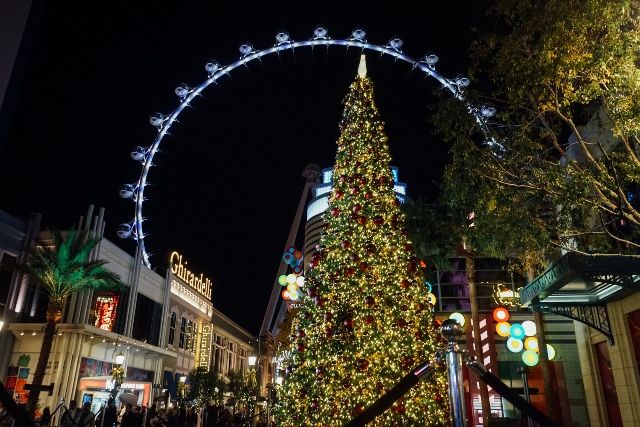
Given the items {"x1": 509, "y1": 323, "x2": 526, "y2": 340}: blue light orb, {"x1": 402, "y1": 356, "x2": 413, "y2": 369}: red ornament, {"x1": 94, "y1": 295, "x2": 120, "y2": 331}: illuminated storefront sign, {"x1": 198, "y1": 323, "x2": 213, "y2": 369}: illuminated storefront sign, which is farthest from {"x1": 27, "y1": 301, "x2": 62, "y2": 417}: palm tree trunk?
{"x1": 198, "y1": 323, "x2": 213, "y2": 369}: illuminated storefront sign

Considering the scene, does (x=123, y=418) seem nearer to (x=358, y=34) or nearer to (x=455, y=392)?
(x=455, y=392)

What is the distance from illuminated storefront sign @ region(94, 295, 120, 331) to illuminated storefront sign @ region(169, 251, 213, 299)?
407 inches

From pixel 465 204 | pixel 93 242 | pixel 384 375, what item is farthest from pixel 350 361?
pixel 93 242

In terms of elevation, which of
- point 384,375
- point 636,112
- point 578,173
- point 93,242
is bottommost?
point 384,375

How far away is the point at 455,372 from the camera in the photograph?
3.44 meters

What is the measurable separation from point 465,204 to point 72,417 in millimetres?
11989

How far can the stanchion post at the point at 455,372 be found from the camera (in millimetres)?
3385

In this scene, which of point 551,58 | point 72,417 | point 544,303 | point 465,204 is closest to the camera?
point 551,58

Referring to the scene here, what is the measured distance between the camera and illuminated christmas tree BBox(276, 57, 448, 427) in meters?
10.5

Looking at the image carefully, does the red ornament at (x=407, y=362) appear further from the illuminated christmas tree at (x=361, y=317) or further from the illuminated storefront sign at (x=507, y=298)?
the illuminated storefront sign at (x=507, y=298)

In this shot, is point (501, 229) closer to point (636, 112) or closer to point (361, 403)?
point (636, 112)

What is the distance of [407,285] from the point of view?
11383mm

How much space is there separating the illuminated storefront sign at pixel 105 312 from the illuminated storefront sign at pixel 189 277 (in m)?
10.3

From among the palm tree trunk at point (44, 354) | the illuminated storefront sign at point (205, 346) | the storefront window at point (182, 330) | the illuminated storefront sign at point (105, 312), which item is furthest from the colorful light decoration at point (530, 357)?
the illuminated storefront sign at point (205, 346)
